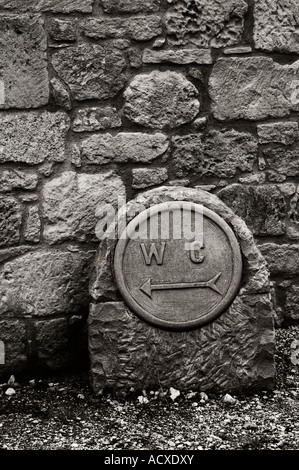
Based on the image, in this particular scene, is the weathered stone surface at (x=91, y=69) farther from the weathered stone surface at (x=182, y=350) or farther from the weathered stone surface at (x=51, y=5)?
the weathered stone surface at (x=182, y=350)

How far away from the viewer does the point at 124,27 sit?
3193 mm

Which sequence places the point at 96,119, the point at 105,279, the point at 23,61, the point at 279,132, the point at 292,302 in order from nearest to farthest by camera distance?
the point at 105,279, the point at 23,61, the point at 96,119, the point at 279,132, the point at 292,302

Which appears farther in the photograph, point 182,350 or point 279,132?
point 279,132

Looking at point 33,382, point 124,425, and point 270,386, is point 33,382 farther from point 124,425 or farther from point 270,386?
Answer: point 270,386

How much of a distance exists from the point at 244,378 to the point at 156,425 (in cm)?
50

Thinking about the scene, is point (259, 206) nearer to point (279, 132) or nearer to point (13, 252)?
point (279, 132)

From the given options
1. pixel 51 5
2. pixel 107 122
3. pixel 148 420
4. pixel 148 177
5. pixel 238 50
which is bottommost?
pixel 148 420

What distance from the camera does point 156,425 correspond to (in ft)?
8.91

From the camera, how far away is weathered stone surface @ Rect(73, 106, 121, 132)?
3197mm

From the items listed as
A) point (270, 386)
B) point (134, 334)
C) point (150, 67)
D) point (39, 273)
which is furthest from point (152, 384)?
point (150, 67)

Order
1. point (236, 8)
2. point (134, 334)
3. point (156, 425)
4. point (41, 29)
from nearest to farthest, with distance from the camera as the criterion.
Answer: point (156, 425) < point (134, 334) < point (41, 29) < point (236, 8)

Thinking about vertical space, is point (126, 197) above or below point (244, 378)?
above

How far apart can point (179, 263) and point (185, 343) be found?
0.37 metres

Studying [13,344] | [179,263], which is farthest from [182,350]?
[13,344]
